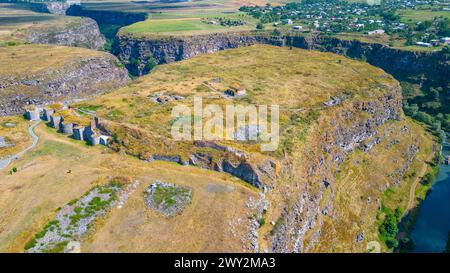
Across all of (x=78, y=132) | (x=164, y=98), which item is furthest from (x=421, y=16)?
(x=78, y=132)

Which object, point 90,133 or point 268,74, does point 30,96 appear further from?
point 268,74

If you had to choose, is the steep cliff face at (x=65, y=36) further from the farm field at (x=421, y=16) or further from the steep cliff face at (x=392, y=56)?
the farm field at (x=421, y=16)

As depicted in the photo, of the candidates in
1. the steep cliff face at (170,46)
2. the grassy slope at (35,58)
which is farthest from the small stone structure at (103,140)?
the steep cliff face at (170,46)

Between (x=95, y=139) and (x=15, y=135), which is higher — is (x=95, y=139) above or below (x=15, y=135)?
above

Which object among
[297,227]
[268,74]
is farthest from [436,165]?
[297,227]

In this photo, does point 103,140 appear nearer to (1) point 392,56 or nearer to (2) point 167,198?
(2) point 167,198
